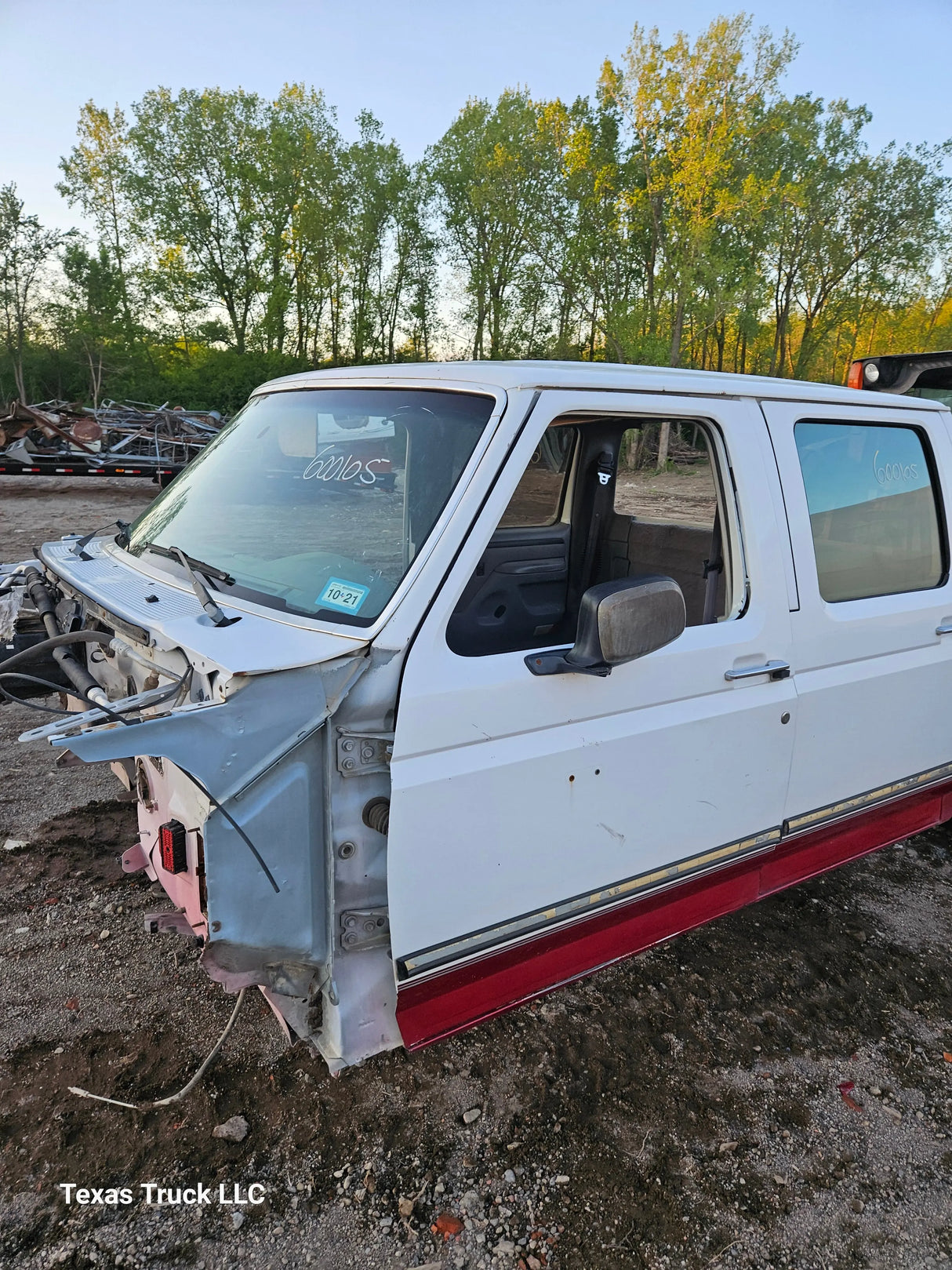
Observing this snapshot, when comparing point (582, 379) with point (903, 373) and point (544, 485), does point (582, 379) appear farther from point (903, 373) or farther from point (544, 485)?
point (903, 373)

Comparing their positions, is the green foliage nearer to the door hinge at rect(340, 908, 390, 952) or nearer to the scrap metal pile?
the scrap metal pile

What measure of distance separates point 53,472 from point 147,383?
30238 mm

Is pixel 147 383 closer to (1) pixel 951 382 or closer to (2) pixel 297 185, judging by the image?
(2) pixel 297 185

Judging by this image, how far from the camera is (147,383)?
140ft

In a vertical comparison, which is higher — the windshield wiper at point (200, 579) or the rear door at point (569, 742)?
the windshield wiper at point (200, 579)

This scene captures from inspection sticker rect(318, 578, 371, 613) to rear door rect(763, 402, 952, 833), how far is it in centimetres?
144

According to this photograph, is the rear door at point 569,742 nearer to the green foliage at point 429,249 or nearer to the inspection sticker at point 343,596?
the inspection sticker at point 343,596

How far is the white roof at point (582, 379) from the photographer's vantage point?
2191 mm

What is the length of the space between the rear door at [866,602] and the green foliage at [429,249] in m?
26.2

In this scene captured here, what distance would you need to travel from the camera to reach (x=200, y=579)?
2.31 m

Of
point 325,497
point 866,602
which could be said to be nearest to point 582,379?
point 325,497

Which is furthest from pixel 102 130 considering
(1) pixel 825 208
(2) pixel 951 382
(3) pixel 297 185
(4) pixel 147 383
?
(2) pixel 951 382

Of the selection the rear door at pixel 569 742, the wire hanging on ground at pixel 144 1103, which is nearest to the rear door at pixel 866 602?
the rear door at pixel 569 742

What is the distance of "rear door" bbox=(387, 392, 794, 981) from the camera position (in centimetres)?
196
